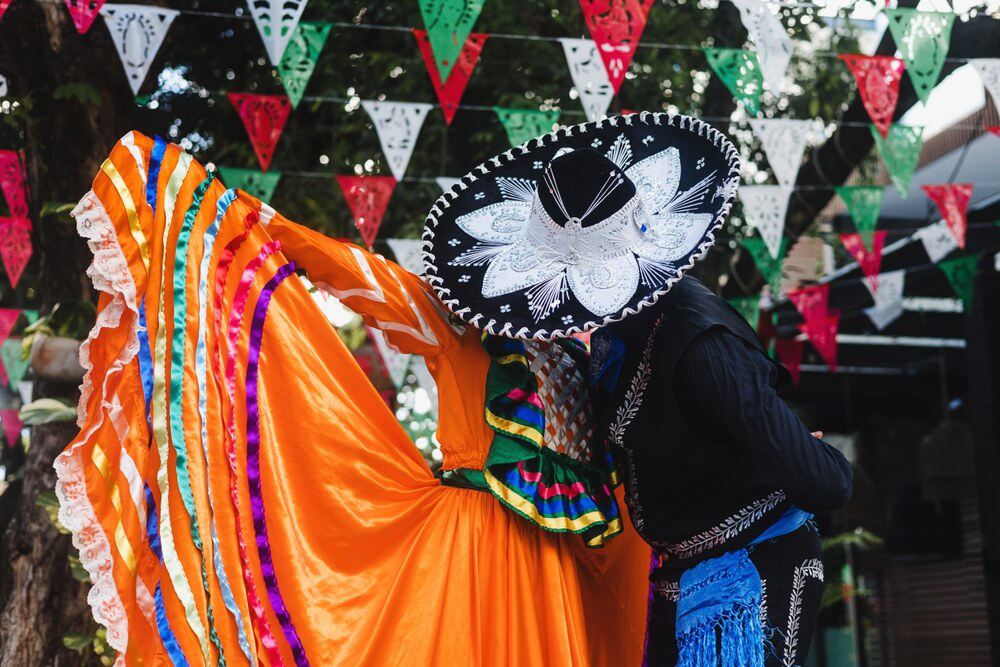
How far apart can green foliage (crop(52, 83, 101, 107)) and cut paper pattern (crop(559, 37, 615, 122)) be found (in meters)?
1.70

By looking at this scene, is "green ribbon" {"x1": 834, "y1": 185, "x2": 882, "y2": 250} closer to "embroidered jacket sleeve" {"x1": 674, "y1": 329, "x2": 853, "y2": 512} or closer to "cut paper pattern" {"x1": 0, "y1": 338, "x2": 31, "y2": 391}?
"embroidered jacket sleeve" {"x1": 674, "y1": 329, "x2": 853, "y2": 512}

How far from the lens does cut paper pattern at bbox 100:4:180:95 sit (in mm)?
3652

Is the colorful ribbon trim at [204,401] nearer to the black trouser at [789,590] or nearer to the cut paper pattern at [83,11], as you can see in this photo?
the black trouser at [789,590]

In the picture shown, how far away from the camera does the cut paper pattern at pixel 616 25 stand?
13.2 ft

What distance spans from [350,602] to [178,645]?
1.11 ft

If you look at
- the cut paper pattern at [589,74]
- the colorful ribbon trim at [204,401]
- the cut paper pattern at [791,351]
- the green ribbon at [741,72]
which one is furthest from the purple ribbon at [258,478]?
the cut paper pattern at [791,351]

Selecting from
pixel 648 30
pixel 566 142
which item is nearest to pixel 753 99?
pixel 648 30

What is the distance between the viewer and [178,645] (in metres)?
1.78

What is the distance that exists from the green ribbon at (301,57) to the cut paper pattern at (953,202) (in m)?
2.87

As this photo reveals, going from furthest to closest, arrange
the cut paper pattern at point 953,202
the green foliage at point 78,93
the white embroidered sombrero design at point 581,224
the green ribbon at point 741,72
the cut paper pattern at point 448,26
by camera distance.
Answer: the cut paper pattern at point 953,202 → the green ribbon at point 741,72 → the cut paper pattern at point 448,26 → the green foliage at point 78,93 → the white embroidered sombrero design at point 581,224

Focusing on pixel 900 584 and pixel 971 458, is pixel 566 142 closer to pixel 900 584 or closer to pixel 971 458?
pixel 971 458

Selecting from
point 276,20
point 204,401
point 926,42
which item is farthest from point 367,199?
point 204,401

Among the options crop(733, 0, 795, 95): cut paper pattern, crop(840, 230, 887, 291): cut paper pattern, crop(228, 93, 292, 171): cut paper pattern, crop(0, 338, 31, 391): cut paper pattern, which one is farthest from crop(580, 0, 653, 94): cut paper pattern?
crop(0, 338, 31, 391): cut paper pattern

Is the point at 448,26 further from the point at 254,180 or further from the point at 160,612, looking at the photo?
the point at 160,612
